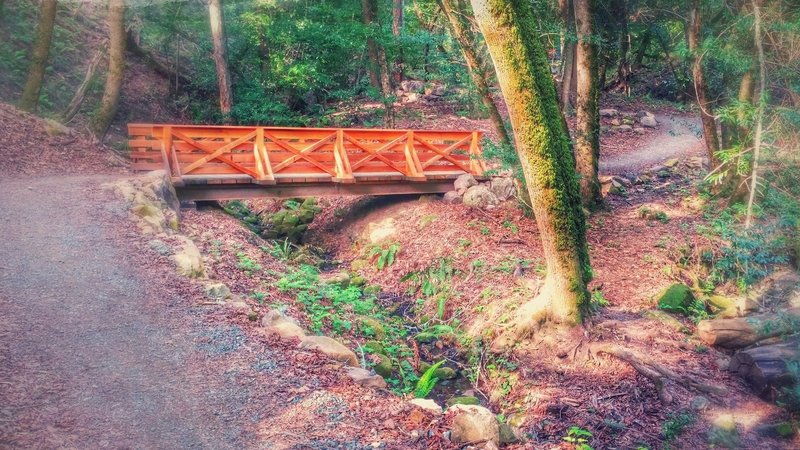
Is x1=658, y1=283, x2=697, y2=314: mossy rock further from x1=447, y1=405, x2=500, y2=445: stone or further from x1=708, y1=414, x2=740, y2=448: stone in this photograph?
x1=447, y1=405, x2=500, y2=445: stone

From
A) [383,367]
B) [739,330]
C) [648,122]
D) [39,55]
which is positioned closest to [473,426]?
[383,367]

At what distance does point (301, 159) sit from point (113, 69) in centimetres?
580

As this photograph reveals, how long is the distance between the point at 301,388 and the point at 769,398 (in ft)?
17.2

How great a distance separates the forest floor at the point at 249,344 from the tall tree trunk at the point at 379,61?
6.40 meters

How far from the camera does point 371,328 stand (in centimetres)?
895

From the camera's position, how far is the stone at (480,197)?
42.0ft

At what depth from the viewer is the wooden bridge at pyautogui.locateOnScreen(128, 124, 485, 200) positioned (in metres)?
11.7

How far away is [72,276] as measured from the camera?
7.05 metres

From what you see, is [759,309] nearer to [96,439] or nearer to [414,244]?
[414,244]

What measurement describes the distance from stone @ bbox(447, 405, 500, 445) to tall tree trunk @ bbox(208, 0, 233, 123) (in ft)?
46.4

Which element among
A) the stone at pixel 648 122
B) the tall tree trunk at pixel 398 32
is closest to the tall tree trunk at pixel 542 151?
the tall tree trunk at pixel 398 32

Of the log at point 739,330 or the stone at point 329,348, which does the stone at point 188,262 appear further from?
the log at point 739,330

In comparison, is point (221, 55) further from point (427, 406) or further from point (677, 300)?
point (427, 406)

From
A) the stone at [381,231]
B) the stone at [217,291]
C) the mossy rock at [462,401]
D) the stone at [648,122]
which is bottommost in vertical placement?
the mossy rock at [462,401]
